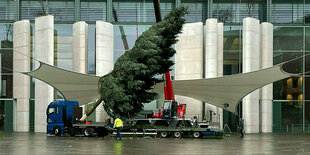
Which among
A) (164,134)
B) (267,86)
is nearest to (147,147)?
(164,134)

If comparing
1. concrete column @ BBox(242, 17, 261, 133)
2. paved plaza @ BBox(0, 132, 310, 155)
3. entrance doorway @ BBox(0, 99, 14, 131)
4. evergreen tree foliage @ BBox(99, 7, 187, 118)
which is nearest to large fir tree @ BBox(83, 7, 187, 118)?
evergreen tree foliage @ BBox(99, 7, 187, 118)

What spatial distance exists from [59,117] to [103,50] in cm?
798

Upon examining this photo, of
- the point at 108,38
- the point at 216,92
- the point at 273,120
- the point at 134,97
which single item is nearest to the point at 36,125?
the point at 108,38

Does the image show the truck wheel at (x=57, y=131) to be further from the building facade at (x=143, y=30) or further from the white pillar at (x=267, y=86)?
the white pillar at (x=267, y=86)

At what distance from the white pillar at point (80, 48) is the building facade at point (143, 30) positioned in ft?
0.54

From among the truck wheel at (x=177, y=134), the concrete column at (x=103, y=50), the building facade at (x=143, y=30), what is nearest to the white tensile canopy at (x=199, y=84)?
the truck wheel at (x=177, y=134)

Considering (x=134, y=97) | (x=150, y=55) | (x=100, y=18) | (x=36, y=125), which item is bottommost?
(x=36, y=125)

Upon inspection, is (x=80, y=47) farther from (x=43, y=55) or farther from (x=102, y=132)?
(x=102, y=132)

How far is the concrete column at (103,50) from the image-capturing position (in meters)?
36.1

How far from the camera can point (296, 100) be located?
125ft

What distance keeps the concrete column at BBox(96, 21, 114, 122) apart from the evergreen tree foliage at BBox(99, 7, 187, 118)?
24.4 feet

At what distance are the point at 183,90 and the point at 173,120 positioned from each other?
2710mm

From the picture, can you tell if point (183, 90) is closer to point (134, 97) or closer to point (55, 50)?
point (134, 97)

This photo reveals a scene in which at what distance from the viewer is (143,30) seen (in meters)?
38.2
